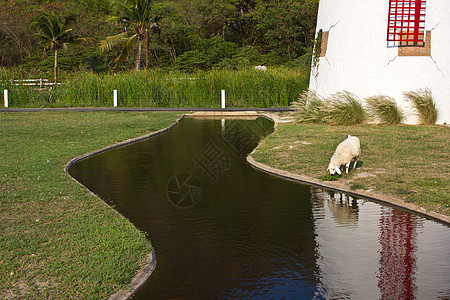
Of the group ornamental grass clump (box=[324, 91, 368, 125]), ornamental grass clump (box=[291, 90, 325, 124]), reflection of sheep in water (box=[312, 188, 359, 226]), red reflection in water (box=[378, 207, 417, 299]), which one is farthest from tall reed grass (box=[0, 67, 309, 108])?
red reflection in water (box=[378, 207, 417, 299])

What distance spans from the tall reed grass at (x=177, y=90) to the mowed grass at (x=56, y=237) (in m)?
19.0

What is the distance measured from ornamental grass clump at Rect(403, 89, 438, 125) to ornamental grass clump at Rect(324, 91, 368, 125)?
1772 mm

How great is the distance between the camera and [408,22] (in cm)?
1900

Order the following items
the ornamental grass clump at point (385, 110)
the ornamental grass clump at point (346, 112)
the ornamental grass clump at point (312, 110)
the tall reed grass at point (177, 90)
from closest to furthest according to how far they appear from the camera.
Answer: the ornamental grass clump at point (385, 110) → the ornamental grass clump at point (346, 112) → the ornamental grass clump at point (312, 110) → the tall reed grass at point (177, 90)

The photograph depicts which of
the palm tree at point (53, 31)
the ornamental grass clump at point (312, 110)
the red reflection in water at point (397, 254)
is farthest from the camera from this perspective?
the palm tree at point (53, 31)

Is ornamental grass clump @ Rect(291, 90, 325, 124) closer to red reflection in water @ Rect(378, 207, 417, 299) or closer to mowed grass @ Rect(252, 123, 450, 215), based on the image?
mowed grass @ Rect(252, 123, 450, 215)

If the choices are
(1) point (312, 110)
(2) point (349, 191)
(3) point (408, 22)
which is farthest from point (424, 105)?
(2) point (349, 191)

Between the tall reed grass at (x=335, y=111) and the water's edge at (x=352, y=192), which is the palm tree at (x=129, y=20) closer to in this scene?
the tall reed grass at (x=335, y=111)

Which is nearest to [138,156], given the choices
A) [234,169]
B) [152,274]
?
[234,169]

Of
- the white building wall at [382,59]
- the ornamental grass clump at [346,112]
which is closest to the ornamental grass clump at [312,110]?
the ornamental grass clump at [346,112]

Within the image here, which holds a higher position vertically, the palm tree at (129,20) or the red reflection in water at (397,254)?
the palm tree at (129,20)

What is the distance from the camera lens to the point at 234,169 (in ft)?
38.2

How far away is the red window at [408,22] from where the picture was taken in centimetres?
1903

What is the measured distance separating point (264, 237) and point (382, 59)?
47.5ft
